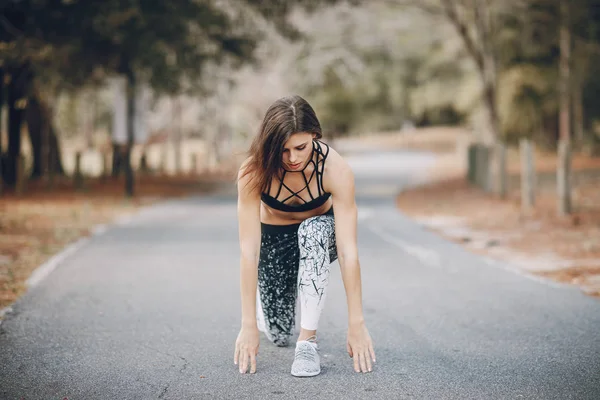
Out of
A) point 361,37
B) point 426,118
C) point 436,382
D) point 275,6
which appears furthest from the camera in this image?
point 426,118

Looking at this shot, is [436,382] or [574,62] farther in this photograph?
[574,62]

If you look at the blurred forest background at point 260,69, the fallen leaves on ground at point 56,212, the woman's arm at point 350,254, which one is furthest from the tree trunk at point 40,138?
the woman's arm at point 350,254

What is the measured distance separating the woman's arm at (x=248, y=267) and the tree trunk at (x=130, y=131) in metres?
15.1

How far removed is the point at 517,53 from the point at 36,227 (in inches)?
1105

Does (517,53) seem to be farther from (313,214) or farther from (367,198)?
(313,214)

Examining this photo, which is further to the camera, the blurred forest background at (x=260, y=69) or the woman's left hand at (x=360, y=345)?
the blurred forest background at (x=260, y=69)

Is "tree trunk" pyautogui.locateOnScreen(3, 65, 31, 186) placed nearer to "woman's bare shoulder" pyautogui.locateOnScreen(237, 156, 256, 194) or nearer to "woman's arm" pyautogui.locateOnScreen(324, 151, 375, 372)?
"woman's bare shoulder" pyautogui.locateOnScreen(237, 156, 256, 194)

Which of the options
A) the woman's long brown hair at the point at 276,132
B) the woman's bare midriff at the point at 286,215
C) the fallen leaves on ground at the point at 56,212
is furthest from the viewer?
the fallen leaves on ground at the point at 56,212

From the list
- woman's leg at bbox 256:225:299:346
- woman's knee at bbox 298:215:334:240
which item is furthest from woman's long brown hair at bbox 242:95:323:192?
woman's leg at bbox 256:225:299:346

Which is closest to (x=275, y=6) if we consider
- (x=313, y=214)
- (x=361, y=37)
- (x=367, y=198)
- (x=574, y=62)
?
(x=367, y=198)

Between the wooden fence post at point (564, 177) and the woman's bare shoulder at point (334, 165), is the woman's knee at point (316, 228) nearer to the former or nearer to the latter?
the woman's bare shoulder at point (334, 165)

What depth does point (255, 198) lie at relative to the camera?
441cm

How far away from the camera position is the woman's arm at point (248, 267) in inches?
172

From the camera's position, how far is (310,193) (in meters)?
4.50
